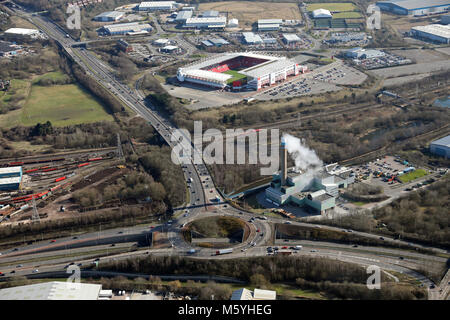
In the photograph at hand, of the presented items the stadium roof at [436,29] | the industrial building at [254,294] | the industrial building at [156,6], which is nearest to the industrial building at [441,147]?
the industrial building at [254,294]

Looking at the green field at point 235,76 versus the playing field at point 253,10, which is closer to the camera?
the green field at point 235,76

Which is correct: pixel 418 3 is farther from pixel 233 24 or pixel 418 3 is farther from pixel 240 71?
pixel 240 71

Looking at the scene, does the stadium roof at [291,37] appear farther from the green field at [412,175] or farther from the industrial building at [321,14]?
the green field at [412,175]

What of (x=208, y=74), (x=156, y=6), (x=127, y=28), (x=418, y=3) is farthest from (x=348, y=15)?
(x=208, y=74)

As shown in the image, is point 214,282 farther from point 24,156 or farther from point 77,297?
point 24,156

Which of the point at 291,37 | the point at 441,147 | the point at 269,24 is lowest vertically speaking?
the point at 441,147

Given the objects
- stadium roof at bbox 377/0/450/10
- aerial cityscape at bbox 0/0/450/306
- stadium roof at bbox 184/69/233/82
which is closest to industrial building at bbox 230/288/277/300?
aerial cityscape at bbox 0/0/450/306
